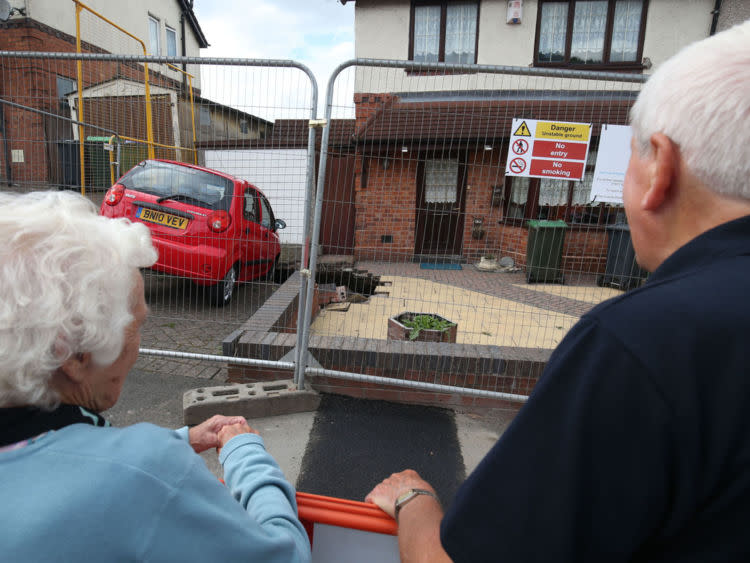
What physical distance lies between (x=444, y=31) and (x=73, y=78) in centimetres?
975

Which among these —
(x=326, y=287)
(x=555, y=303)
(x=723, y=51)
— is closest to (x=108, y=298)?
(x=723, y=51)

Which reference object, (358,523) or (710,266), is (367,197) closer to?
(358,523)

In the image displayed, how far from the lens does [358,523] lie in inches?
47.8

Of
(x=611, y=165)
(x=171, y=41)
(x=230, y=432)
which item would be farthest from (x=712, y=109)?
(x=171, y=41)

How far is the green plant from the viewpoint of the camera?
4.38m

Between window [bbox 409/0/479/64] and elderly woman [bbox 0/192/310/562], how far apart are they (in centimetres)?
1180

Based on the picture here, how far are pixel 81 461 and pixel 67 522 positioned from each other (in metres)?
0.09

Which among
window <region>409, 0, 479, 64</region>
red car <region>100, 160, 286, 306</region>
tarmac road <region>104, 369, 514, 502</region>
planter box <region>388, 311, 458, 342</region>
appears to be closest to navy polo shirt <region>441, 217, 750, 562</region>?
tarmac road <region>104, 369, 514, 502</region>

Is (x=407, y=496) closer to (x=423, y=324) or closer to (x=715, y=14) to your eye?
(x=423, y=324)

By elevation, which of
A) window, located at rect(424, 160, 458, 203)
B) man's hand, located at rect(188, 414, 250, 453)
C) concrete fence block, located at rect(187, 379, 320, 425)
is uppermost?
window, located at rect(424, 160, 458, 203)

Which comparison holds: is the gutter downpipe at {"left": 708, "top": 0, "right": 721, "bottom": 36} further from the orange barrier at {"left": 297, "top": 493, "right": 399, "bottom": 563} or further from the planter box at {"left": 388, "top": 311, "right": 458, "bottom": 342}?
the orange barrier at {"left": 297, "top": 493, "right": 399, "bottom": 563}

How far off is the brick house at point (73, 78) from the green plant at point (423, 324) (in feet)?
11.3

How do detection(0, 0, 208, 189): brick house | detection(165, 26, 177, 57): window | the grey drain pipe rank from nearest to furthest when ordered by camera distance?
detection(0, 0, 208, 189): brick house → the grey drain pipe → detection(165, 26, 177, 57): window

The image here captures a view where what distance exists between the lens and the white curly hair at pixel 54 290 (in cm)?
83
